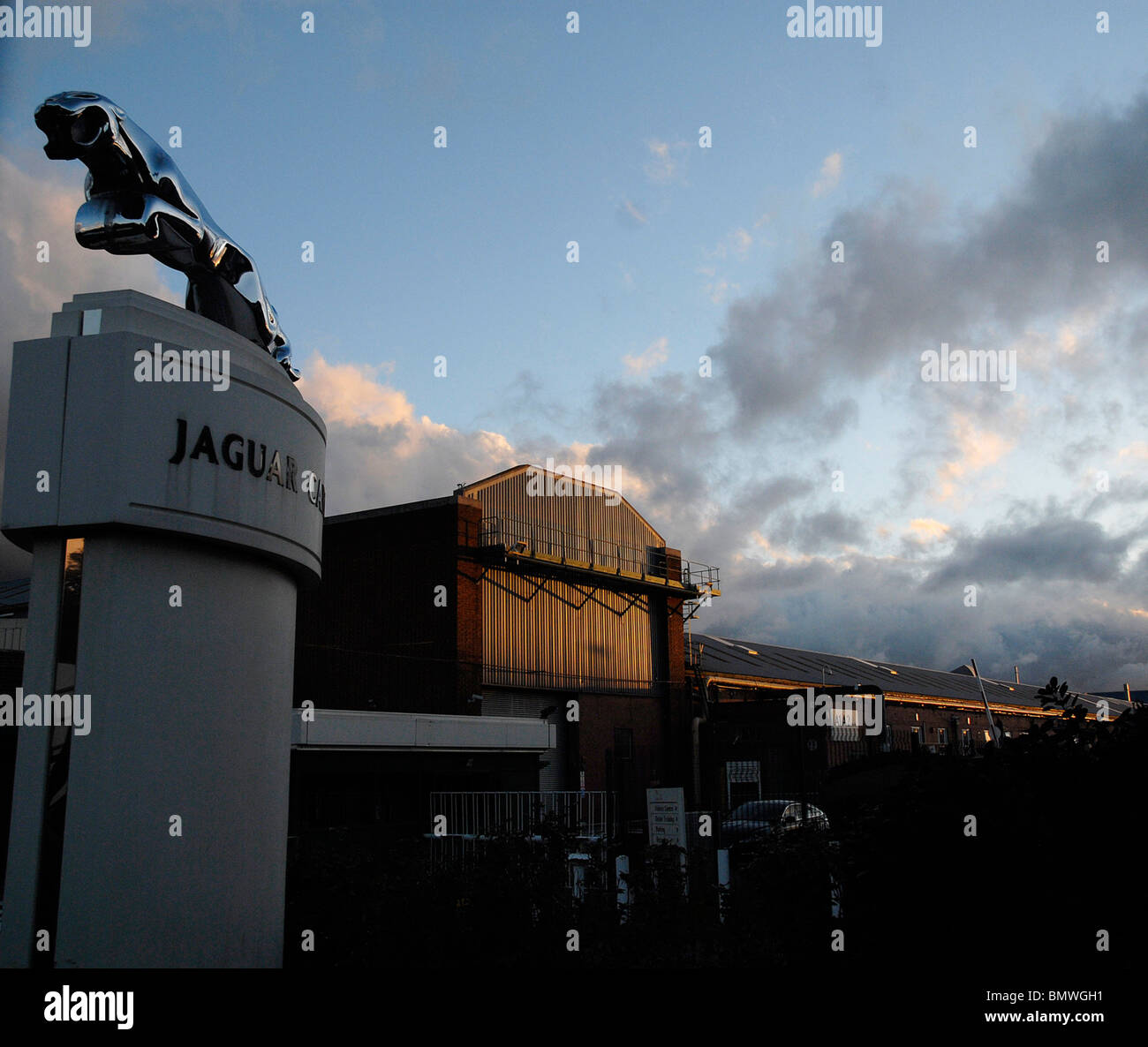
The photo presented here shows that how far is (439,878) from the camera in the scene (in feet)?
27.3

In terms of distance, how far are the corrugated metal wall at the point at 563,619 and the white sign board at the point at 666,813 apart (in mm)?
20737

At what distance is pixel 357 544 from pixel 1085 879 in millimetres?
31568

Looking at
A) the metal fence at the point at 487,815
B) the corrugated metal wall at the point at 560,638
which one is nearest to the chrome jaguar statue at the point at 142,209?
the metal fence at the point at 487,815

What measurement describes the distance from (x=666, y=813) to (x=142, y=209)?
9.66m

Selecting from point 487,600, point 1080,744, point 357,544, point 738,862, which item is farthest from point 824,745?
point 1080,744

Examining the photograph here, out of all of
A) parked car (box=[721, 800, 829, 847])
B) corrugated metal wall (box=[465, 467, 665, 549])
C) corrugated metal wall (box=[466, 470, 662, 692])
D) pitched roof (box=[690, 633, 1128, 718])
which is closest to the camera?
parked car (box=[721, 800, 829, 847])

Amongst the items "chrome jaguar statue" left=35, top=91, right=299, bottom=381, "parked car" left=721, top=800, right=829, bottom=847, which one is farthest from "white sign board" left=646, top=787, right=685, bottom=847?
"chrome jaguar statue" left=35, top=91, right=299, bottom=381

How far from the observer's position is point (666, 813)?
1312 centimetres

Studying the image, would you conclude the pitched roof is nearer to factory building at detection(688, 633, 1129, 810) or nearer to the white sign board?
factory building at detection(688, 633, 1129, 810)

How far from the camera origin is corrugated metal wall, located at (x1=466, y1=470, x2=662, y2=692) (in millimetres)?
34906

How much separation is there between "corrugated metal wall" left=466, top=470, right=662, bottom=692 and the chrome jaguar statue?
27.4 meters

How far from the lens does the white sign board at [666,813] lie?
1291 centimetres

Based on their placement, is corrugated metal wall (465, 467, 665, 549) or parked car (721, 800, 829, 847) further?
corrugated metal wall (465, 467, 665, 549)
